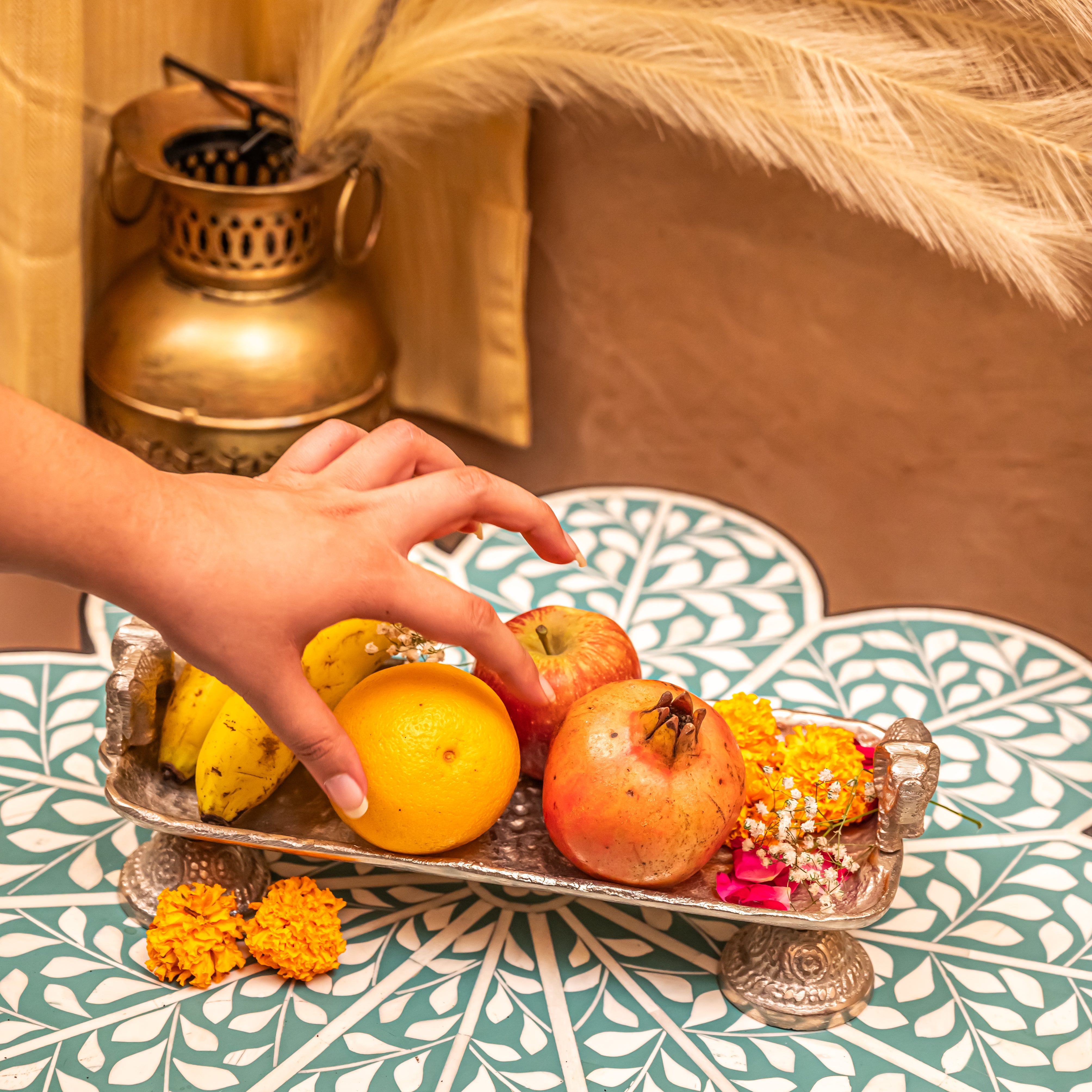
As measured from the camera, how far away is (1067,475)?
1.21m

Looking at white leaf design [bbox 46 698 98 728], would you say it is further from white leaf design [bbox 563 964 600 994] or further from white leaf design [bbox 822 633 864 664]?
white leaf design [bbox 822 633 864 664]

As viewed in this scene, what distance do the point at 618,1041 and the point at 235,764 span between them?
0.88 ft

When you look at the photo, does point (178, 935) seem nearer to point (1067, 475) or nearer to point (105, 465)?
point (105, 465)

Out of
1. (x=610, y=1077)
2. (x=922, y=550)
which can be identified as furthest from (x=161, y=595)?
(x=922, y=550)

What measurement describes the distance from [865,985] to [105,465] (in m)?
0.52

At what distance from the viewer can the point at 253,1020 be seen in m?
0.67

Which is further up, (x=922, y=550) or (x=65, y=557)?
(x=65, y=557)

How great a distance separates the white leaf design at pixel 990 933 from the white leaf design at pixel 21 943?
538 mm

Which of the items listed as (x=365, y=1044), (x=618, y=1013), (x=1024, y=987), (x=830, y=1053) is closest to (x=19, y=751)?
(x=365, y=1044)

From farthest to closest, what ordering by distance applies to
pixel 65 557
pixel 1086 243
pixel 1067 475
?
pixel 1067 475, pixel 1086 243, pixel 65 557

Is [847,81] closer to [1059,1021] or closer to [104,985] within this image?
[1059,1021]

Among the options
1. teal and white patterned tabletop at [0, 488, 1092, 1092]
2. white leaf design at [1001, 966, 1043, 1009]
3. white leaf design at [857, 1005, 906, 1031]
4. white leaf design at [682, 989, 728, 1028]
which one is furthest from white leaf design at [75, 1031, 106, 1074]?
white leaf design at [1001, 966, 1043, 1009]

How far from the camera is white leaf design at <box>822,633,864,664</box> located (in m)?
1.01

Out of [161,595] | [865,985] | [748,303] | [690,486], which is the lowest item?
[690,486]
